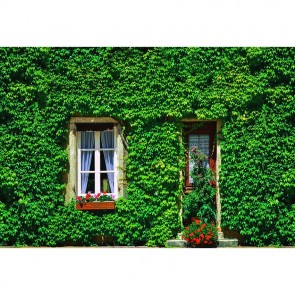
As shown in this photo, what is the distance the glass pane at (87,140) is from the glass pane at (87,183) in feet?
2.02

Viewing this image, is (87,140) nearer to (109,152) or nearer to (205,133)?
(109,152)

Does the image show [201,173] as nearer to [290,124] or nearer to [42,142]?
[290,124]

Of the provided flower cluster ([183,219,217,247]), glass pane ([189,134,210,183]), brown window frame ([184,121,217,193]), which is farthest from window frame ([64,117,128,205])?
flower cluster ([183,219,217,247])

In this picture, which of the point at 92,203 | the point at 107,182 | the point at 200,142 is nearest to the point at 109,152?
the point at 107,182

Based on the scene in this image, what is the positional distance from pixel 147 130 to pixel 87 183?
177 centimetres

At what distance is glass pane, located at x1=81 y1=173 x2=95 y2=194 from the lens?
11.7 meters

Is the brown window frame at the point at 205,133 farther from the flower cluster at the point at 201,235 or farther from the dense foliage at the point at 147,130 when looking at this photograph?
the flower cluster at the point at 201,235

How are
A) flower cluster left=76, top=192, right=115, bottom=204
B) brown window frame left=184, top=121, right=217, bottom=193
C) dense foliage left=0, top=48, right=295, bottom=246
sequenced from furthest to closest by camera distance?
brown window frame left=184, top=121, right=217, bottom=193 → flower cluster left=76, top=192, right=115, bottom=204 → dense foliage left=0, top=48, right=295, bottom=246

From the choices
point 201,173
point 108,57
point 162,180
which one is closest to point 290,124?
point 201,173

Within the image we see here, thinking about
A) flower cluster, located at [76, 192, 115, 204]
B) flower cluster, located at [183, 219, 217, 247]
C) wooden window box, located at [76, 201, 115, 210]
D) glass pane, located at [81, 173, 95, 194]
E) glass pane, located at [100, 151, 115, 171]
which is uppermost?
glass pane, located at [100, 151, 115, 171]

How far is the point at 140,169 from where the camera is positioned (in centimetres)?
1141

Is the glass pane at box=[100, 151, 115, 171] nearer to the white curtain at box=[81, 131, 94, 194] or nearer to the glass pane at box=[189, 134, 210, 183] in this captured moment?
the white curtain at box=[81, 131, 94, 194]

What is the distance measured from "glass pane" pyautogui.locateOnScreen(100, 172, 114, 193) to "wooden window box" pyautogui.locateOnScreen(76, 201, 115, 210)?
0.41m

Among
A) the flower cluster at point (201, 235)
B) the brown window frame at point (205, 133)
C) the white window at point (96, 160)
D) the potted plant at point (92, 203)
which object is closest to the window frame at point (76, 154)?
the white window at point (96, 160)
